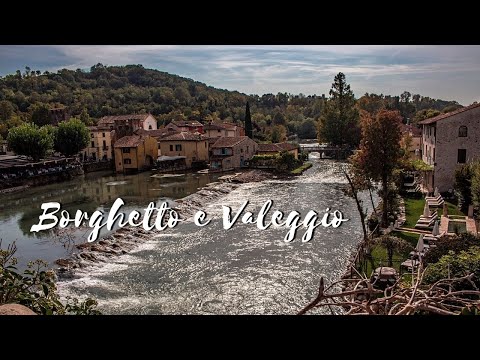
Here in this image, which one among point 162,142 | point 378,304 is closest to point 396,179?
point 378,304

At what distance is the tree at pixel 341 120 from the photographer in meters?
18.2

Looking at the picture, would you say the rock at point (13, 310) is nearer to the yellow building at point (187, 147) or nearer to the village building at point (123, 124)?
the yellow building at point (187, 147)

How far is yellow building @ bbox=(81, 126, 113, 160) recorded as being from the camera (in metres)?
22.3

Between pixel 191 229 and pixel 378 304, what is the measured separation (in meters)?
7.60

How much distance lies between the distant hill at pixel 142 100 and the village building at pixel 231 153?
637cm

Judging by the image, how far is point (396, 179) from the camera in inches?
414

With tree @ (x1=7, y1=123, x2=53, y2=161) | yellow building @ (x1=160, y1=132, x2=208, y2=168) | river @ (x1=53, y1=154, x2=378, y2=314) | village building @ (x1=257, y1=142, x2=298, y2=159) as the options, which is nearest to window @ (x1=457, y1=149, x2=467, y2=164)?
river @ (x1=53, y1=154, x2=378, y2=314)

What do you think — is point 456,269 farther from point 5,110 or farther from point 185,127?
point 5,110

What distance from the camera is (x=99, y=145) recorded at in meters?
22.4

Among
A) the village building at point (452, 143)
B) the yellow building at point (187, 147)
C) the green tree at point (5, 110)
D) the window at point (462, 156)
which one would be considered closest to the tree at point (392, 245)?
the village building at point (452, 143)

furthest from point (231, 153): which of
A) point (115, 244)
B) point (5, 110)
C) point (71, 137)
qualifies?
point (5, 110)

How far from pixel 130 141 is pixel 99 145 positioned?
3.54m
